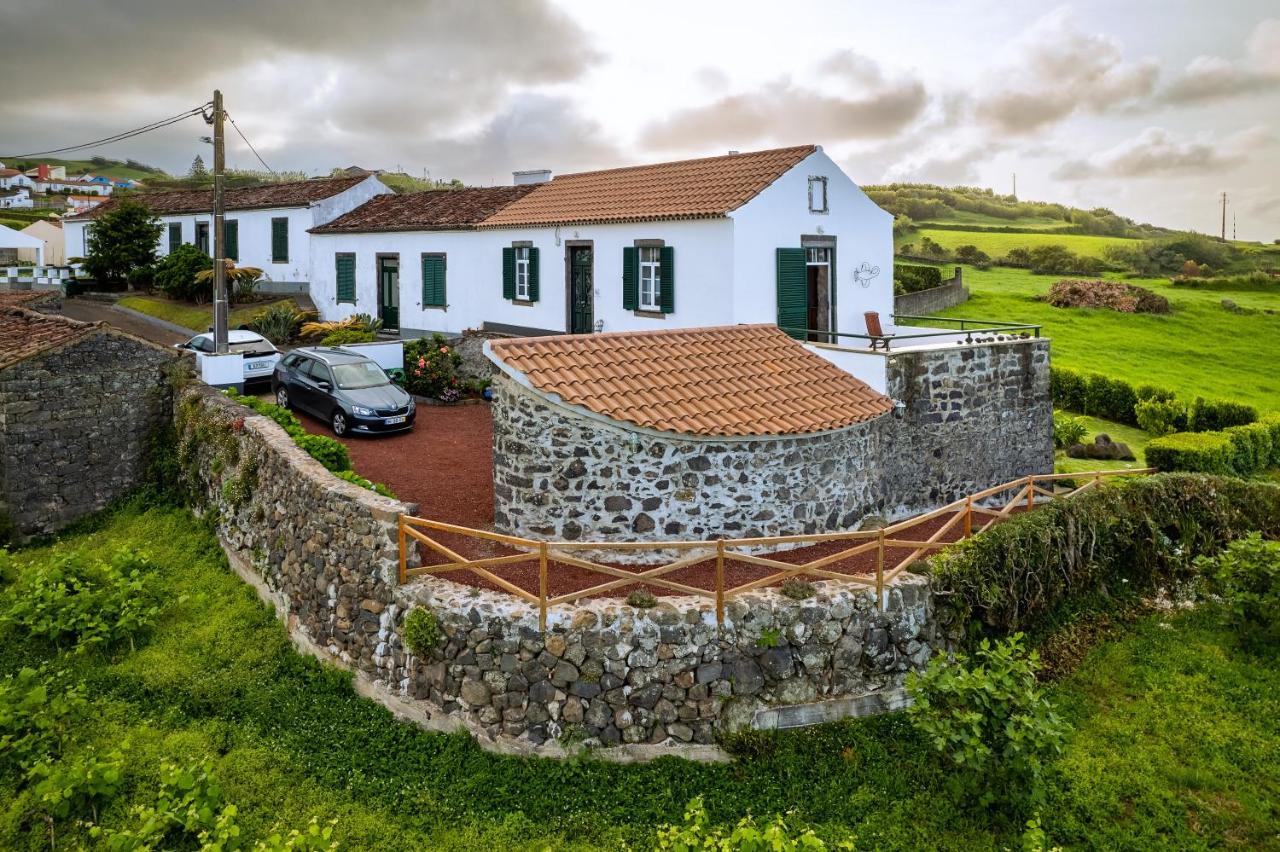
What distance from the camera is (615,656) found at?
33.3 feet

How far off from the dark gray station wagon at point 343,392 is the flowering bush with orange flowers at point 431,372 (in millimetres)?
2243

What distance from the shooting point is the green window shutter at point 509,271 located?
24000mm

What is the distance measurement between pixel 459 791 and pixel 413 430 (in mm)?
10760

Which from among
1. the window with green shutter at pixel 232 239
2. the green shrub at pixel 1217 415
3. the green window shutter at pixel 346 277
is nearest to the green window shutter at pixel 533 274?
the green window shutter at pixel 346 277

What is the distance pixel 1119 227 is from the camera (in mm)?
67125

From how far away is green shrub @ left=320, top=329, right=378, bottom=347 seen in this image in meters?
26.0

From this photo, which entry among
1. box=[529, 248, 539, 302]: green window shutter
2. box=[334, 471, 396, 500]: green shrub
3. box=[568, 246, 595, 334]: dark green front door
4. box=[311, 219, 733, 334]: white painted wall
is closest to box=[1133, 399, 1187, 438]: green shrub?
box=[311, 219, 733, 334]: white painted wall

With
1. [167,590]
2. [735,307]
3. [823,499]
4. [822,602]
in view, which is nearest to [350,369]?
[167,590]

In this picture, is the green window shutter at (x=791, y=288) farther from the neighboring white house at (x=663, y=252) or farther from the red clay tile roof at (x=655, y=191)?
the red clay tile roof at (x=655, y=191)

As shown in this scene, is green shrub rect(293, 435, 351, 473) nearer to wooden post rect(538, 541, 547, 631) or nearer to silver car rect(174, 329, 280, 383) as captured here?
wooden post rect(538, 541, 547, 631)

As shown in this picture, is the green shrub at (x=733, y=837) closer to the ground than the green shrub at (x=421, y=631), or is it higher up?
closer to the ground

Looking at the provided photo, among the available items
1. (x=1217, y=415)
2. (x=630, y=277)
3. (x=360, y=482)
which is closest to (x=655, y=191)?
(x=630, y=277)

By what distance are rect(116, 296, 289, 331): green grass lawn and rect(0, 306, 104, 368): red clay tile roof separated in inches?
324

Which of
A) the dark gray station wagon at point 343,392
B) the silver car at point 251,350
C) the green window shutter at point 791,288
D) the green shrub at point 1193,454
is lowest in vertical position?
the green shrub at point 1193,454
